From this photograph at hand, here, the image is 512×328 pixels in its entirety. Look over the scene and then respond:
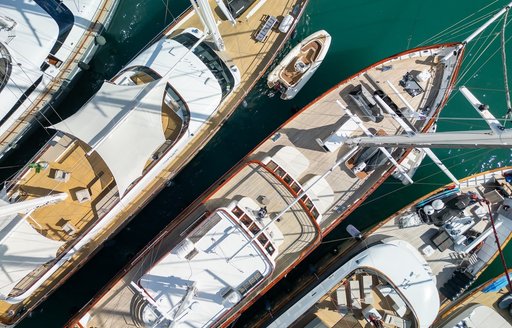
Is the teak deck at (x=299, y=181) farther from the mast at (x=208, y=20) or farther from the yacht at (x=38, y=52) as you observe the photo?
the yacht at (x=38, y=52)

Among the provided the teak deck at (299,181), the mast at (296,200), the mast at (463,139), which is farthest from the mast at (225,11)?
the mast at (463,139)

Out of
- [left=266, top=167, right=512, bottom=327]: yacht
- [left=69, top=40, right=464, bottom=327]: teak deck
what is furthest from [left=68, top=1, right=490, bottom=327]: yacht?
[left=266, top=167, right=512, bottom=327]: yacht

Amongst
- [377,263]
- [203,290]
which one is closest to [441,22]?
[377,263]

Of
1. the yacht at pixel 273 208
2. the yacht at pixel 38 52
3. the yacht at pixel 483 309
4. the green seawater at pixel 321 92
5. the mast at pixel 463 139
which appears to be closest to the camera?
the mast at pixel 463 139

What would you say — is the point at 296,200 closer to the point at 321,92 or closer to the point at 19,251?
the point at 321,92

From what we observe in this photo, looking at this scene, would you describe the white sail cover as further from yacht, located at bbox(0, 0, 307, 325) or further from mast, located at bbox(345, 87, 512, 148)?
mast, located at bbox(345, 87, 512, 148)

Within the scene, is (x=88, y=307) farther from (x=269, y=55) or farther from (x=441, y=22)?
(x=441, y=22)

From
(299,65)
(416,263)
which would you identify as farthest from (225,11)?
(416,263)
